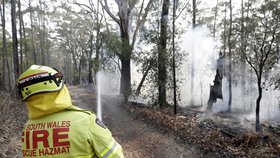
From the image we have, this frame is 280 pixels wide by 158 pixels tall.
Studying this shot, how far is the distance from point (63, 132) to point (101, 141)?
28 centimetres

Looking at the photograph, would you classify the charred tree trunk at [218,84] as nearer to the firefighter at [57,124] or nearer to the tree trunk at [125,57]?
the tree trunk at [125,57]

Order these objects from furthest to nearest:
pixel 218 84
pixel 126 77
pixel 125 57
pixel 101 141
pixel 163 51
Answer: pixel 218 84 < pixel 126 77 < pixel 125 57 < pixel 163 51 < pixel 101 141

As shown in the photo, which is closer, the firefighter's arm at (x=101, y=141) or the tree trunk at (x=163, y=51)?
the firefighter's arm at (x=101, y=141)

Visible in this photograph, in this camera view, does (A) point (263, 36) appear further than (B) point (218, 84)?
No

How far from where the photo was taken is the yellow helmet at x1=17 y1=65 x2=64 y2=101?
1.54m

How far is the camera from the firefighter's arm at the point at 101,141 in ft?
4.97

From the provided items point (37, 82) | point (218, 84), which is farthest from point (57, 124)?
point (218, 84)

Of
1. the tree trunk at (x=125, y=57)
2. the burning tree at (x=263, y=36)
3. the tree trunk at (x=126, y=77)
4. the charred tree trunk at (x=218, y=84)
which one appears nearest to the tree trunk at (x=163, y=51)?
the tree trunk at (x=125, y=57)

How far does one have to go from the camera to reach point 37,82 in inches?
60.7

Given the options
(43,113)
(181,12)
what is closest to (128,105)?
(181,12)

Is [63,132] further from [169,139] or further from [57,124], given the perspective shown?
[169,139]

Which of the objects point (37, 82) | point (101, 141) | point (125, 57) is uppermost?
point (125, 57)

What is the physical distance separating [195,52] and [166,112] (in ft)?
49.6

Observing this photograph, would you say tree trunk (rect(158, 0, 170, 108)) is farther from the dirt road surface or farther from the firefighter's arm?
the firefighter's arm
